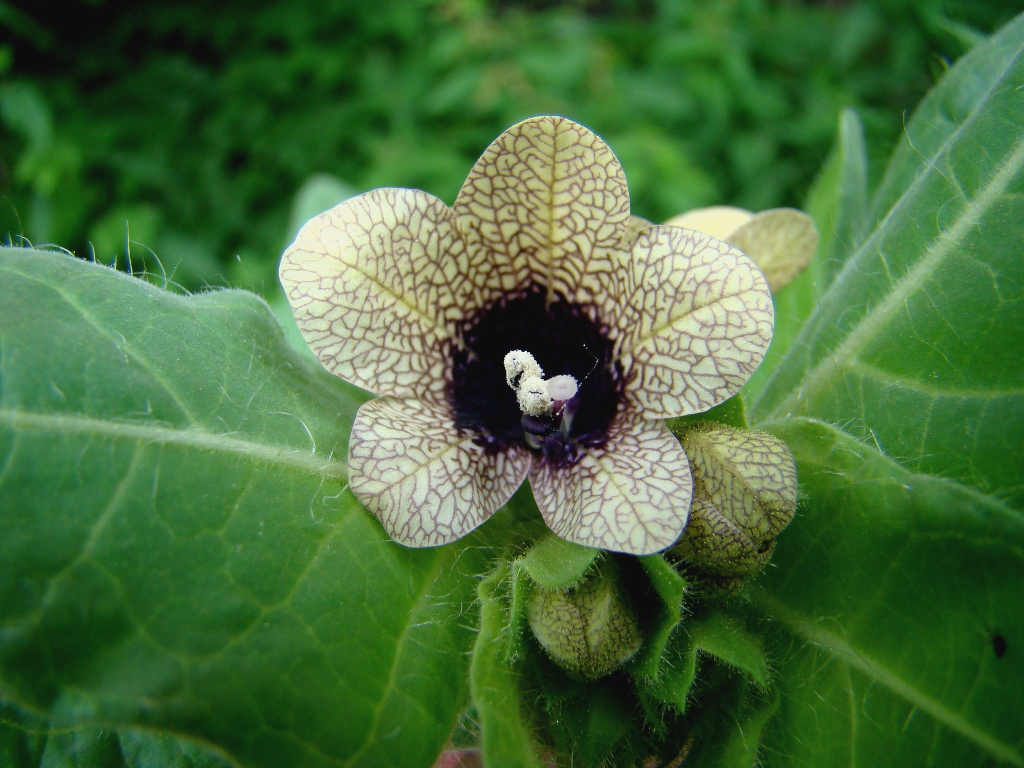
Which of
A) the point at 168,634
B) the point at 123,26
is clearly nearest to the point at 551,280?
the point at 168,634

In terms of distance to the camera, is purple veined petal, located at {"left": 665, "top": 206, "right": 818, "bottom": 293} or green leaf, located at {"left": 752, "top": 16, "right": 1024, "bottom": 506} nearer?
green leaf, located at {"left": 752, "top": 16, "right": 1024, "bottom": 506}

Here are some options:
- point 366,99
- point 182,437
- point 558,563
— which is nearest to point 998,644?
point 558,563

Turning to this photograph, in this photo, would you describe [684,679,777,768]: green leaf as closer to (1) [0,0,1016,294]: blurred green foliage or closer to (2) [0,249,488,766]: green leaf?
(2) [0,249,488,766]: green leaf

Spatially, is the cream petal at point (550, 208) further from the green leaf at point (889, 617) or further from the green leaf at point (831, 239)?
the green leaf at point (831, 239)

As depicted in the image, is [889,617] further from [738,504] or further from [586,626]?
[586,626]

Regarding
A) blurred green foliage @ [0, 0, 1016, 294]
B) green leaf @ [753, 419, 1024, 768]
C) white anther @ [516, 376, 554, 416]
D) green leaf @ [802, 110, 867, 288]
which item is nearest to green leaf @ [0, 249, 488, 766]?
white anther @ [516, 376, 554, 416]

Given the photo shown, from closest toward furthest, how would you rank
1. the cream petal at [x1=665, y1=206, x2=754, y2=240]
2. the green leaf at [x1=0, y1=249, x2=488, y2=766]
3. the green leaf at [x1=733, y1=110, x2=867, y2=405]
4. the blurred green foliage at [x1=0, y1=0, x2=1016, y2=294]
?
the green leaf at [x1=0, y1=249, x2=488, y2=766]
the cream petal at [x1=665, y1=206, x2=754, y2=240]
the green leaf at [x1=733, y1=110, x2=867, y2=405]
the blurred green foliage at [x1=0, y1=0, x2=1016, y2=294]
